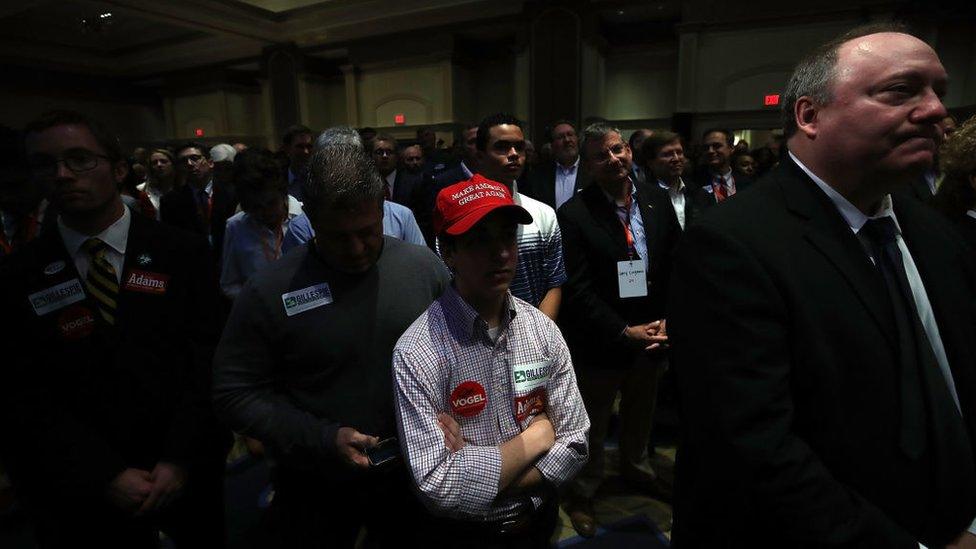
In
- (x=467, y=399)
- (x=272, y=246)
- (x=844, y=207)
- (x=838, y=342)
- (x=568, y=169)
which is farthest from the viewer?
(x=568, y=169)

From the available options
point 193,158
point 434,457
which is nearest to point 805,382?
point 434,457

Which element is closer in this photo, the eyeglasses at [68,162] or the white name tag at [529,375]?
the white name tag at [529,375]

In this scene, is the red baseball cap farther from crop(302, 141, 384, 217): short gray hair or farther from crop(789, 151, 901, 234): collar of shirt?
crop(789, 151, 901, 234): collar of shirt

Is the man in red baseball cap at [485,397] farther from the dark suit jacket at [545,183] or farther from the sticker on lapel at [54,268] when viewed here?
the dark suit jacket at [545,183]

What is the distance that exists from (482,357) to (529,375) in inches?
5.0

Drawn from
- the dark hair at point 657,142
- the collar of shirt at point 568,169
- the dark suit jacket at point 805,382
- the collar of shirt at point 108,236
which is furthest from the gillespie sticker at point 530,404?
the collar of shirt at point 568,169

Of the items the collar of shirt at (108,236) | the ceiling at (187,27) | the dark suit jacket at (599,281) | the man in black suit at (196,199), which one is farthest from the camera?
the ceiling at (187,27)

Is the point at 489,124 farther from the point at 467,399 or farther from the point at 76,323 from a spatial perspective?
the point at 76,323

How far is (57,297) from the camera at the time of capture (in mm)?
1391

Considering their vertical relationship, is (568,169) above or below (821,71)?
below

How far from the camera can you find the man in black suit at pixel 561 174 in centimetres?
435

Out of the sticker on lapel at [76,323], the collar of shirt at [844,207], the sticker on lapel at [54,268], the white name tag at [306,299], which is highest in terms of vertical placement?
the collar of shirt at [844,207]

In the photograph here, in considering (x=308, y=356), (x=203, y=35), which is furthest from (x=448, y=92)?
(x=308, y=356)

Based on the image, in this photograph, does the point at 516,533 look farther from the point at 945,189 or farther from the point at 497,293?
the point at 945,189
